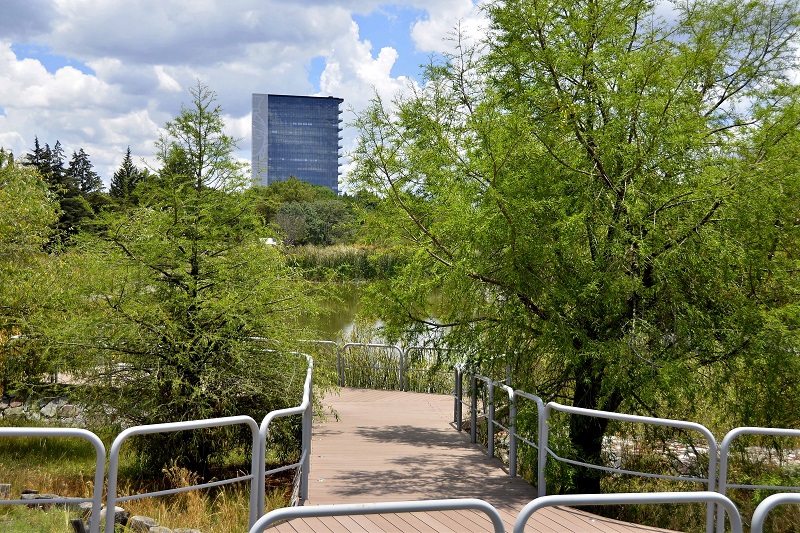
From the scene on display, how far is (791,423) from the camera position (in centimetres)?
952

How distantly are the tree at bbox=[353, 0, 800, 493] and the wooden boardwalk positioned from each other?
1101 millimetres

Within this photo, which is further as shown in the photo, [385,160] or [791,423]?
[385,160]

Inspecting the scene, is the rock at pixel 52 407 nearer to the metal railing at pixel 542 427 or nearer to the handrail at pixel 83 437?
the metal railing at pixel 542 427

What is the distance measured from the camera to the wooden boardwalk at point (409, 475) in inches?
266

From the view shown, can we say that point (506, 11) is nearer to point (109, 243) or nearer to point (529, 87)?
point (529, 87)

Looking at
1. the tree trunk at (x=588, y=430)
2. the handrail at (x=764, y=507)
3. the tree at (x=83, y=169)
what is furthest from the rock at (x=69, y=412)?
the tree at (x=83, y=169)

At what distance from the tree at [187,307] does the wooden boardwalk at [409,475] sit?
147 cm

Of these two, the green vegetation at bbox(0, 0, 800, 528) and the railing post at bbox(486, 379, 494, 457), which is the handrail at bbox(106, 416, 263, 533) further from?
the railing post at bbox(486, 379, 494, 457)

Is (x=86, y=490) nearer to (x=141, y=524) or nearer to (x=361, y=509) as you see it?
(x=141, y=524)

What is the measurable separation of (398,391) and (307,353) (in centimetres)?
573

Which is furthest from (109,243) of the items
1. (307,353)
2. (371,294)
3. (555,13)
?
(555,13)

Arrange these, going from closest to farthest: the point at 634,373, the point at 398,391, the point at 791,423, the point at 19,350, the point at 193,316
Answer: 1. the point at 634,373
2. the point at 791,423
3. the point at 193,316
4. the point at 19,350
5. the point at 398,391

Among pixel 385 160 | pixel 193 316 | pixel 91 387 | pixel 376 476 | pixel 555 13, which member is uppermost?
pixel 555 13

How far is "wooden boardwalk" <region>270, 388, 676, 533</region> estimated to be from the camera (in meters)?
6.75
